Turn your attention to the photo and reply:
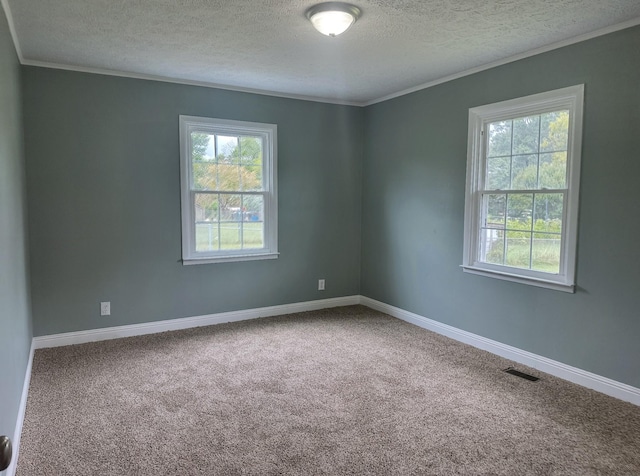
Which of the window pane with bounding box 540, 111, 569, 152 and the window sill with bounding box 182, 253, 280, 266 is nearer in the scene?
the window pane with bounding box 540, 111, 569, 152

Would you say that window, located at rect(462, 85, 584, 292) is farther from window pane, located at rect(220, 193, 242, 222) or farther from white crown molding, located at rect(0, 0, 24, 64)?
white crown molding, located at rect(0, 0, 24, 64)

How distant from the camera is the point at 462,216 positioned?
399cm

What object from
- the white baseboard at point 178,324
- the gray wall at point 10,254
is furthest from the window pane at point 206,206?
the gray wall at point 10,254

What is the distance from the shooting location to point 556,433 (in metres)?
2.47

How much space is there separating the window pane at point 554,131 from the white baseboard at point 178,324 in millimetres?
2839

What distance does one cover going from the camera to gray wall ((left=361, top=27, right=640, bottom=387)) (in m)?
2.84

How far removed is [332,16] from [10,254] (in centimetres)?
225

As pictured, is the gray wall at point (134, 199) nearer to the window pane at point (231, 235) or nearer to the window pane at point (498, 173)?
the window pane at point (231, 235)

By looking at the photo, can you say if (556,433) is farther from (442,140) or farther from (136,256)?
(136,256)

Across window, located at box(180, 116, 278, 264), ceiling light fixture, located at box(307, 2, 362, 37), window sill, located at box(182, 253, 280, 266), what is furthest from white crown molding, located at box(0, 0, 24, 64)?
window sill, located at box(182, 253, 280, 266)

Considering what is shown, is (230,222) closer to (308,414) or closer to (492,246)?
(308,414)

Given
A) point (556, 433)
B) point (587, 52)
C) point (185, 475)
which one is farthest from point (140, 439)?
point (587, 52)

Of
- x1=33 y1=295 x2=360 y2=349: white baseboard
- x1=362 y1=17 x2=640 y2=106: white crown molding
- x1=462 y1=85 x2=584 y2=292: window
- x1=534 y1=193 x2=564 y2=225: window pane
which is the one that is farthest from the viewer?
x1=33 y1=295 x2=360 y2=349: white baseboard

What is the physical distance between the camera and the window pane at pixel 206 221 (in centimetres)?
438
